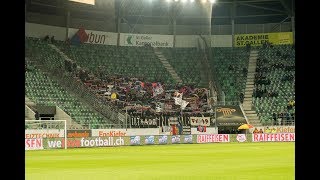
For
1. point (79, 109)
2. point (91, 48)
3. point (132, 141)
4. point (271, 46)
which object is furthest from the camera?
point (271, 46)

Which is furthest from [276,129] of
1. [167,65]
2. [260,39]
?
[260,39]

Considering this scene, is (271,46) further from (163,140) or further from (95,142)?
(95,142)

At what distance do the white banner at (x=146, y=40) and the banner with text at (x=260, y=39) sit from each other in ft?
28.3

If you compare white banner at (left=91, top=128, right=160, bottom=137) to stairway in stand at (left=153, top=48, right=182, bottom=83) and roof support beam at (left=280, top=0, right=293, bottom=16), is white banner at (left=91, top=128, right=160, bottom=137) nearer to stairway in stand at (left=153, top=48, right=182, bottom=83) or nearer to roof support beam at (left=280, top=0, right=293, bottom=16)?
stairway in stand at (left=153, top=48, right=182, bottom=83)

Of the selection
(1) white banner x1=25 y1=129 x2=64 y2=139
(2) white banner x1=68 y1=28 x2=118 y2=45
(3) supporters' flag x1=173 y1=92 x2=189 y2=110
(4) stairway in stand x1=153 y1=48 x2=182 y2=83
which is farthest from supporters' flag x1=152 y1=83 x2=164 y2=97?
(1) white banner x1=25 y1=129 x2=64 y2=139

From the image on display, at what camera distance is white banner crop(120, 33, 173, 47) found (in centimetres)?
7100

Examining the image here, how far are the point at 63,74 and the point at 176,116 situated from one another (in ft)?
39.4

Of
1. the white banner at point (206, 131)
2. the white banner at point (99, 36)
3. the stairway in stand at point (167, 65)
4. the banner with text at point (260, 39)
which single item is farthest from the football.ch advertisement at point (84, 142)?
the banner with text at point (260, 39)

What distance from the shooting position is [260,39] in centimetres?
7425

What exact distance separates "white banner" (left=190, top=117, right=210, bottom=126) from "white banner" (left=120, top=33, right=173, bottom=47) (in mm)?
16297

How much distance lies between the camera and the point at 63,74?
2349 inches

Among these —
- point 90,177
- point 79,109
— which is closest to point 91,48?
point 79,109

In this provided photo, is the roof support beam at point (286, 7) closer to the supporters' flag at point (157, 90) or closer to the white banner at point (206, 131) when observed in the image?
the supporters' flag at point (157, 90)

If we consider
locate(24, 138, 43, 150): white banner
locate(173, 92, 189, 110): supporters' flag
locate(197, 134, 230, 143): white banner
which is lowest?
locate(197, 134, 230, 143): white banner
